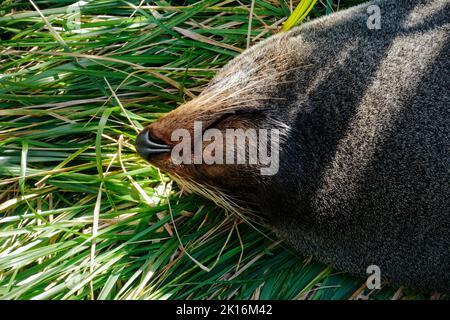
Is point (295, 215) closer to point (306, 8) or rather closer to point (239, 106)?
A: point (239, 106)

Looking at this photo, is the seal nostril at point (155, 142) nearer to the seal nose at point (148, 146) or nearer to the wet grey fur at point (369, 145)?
the seal nose at point (148, 146)

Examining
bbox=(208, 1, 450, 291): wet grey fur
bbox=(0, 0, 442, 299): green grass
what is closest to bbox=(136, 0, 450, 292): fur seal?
bbox=(208, 1, 450, 291): wet grey fur

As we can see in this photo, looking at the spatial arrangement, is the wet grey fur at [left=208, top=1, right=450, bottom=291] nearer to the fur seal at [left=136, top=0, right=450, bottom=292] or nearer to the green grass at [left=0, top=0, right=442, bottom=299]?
the fur seal at [left=136, top=0, right=450, bottom=292]

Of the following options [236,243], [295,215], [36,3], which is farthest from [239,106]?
[36,3]

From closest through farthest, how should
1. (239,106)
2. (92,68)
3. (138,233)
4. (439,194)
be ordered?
1. (439,194)
2. (239,106)
3. (138,233)
4. (92,68)

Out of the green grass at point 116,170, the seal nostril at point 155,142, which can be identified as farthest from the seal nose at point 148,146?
the green grass at point 116,170

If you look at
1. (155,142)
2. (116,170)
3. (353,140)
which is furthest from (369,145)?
(116,170)

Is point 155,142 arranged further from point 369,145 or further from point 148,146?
point 369,145
